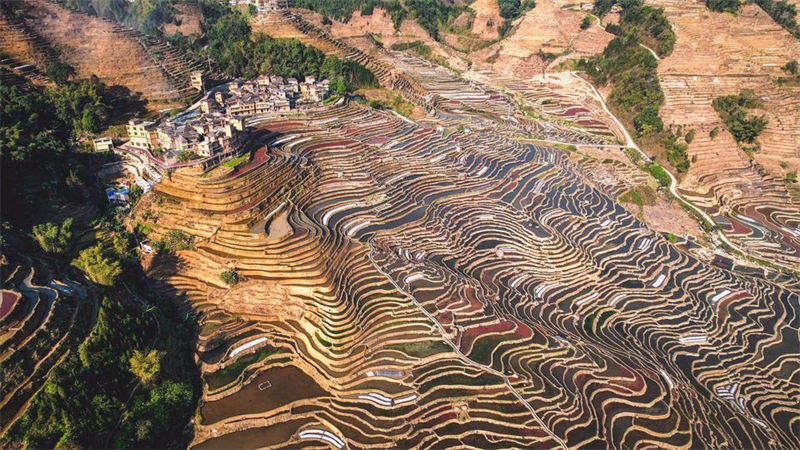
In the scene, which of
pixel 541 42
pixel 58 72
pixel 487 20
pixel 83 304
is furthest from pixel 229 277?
pixel 487 20

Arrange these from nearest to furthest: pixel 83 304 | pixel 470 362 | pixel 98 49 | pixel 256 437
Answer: pixel 256 437 → pixel 83 304 → pixel 470 362 → pixel 98 49

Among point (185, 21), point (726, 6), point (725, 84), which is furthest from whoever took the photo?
point (185, 21)

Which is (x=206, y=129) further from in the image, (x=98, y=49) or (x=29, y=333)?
(x=98, y=49)

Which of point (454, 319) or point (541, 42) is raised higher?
point (541, 42)

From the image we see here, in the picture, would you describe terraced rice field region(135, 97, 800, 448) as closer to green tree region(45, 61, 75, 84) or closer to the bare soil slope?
the bare soil slope

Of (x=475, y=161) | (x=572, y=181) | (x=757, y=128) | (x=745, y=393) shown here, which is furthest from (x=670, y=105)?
(x=745, y=393)

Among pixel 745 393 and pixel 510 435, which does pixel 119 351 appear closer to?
pixel 510 435
